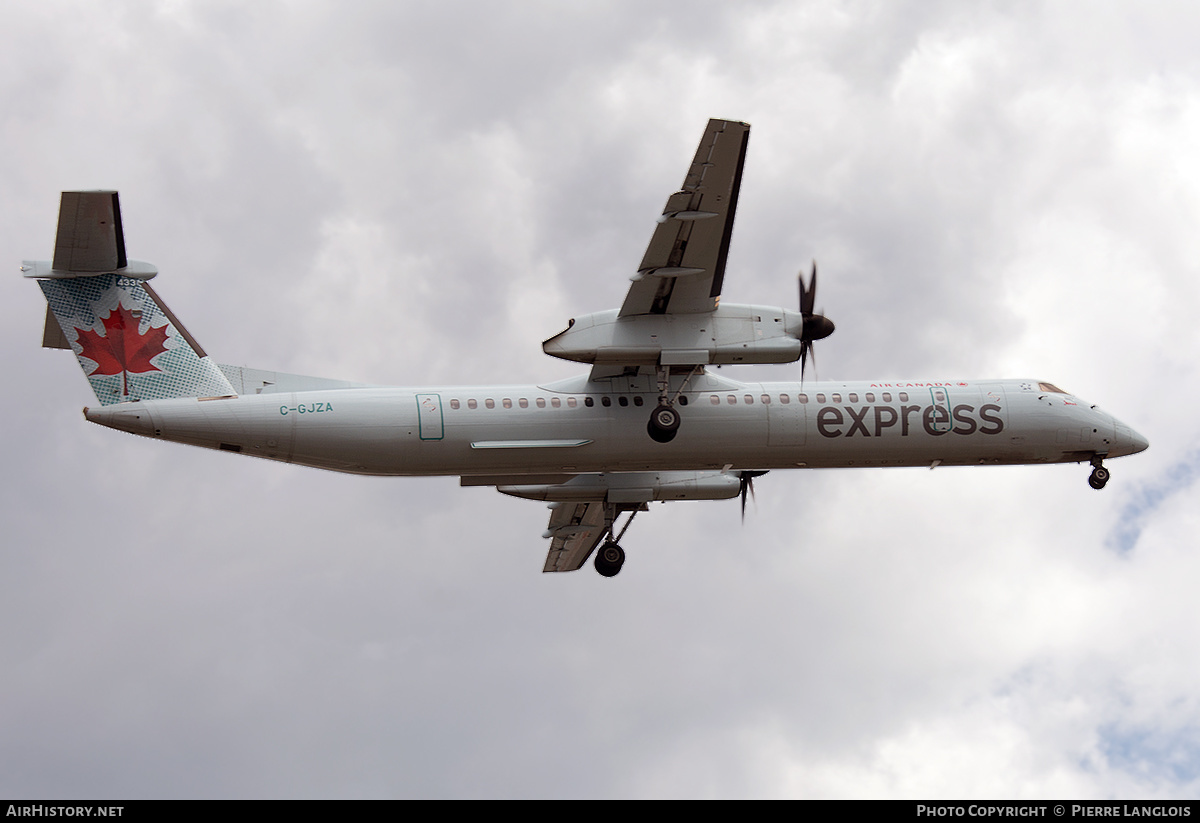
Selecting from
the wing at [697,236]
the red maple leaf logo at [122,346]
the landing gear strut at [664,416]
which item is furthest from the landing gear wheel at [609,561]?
the red maple leaf logo at [122,346]

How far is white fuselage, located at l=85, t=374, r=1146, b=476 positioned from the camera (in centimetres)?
2634

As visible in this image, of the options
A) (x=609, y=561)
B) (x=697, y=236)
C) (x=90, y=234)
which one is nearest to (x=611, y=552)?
(x=609, y=561)

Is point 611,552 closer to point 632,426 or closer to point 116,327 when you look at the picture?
point 632,426

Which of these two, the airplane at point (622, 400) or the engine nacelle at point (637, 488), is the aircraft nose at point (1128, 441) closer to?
the airplane at point (622, 400)

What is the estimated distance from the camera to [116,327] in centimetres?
2641

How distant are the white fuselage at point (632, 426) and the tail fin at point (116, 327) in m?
0.60

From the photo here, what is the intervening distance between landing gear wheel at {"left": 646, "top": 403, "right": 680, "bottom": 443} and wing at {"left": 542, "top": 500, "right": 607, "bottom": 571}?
6.14m

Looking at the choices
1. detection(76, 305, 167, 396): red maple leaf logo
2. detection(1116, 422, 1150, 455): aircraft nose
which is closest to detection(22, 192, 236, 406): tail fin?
detection(76, 305, 167, 396): red maple leaf logo

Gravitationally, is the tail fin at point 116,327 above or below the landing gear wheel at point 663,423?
above

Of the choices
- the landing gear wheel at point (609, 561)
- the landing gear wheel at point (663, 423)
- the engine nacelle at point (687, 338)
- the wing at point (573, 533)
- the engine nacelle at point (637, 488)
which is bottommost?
the landing gear wheel at point (609, 561)

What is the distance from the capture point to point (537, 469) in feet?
93.2

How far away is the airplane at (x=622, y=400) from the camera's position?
2566 centimetres
